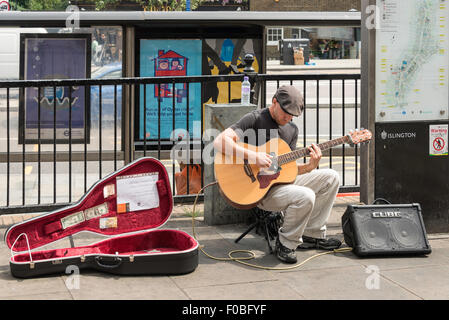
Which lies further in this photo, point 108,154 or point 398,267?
point 108,154

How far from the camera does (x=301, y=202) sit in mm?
5371

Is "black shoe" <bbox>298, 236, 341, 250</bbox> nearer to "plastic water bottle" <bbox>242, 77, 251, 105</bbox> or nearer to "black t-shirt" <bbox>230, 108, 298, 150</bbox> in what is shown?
"black t-shirt" <bbox>230, 108, 298, 150</bbox>

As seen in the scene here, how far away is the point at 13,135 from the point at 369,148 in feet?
20.8

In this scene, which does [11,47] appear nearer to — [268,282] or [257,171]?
[257,171]

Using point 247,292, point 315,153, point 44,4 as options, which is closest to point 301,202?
point 315,153

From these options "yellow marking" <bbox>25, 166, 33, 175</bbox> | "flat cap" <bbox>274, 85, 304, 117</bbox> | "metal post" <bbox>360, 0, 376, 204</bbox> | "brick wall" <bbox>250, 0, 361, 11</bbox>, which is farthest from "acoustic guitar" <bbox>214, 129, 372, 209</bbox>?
"brick wall" <bbox>250, 0, 361, 11</bbox>

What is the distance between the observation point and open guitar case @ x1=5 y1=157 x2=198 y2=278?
16.4 ft

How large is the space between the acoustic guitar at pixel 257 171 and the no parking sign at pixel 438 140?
40.0 inches

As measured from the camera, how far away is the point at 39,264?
492cm

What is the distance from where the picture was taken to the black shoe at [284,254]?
541 centimetres

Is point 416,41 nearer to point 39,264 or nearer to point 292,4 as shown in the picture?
point 39,264

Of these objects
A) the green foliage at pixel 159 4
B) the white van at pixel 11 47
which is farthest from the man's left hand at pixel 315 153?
the green foliage at pixel 159 4
